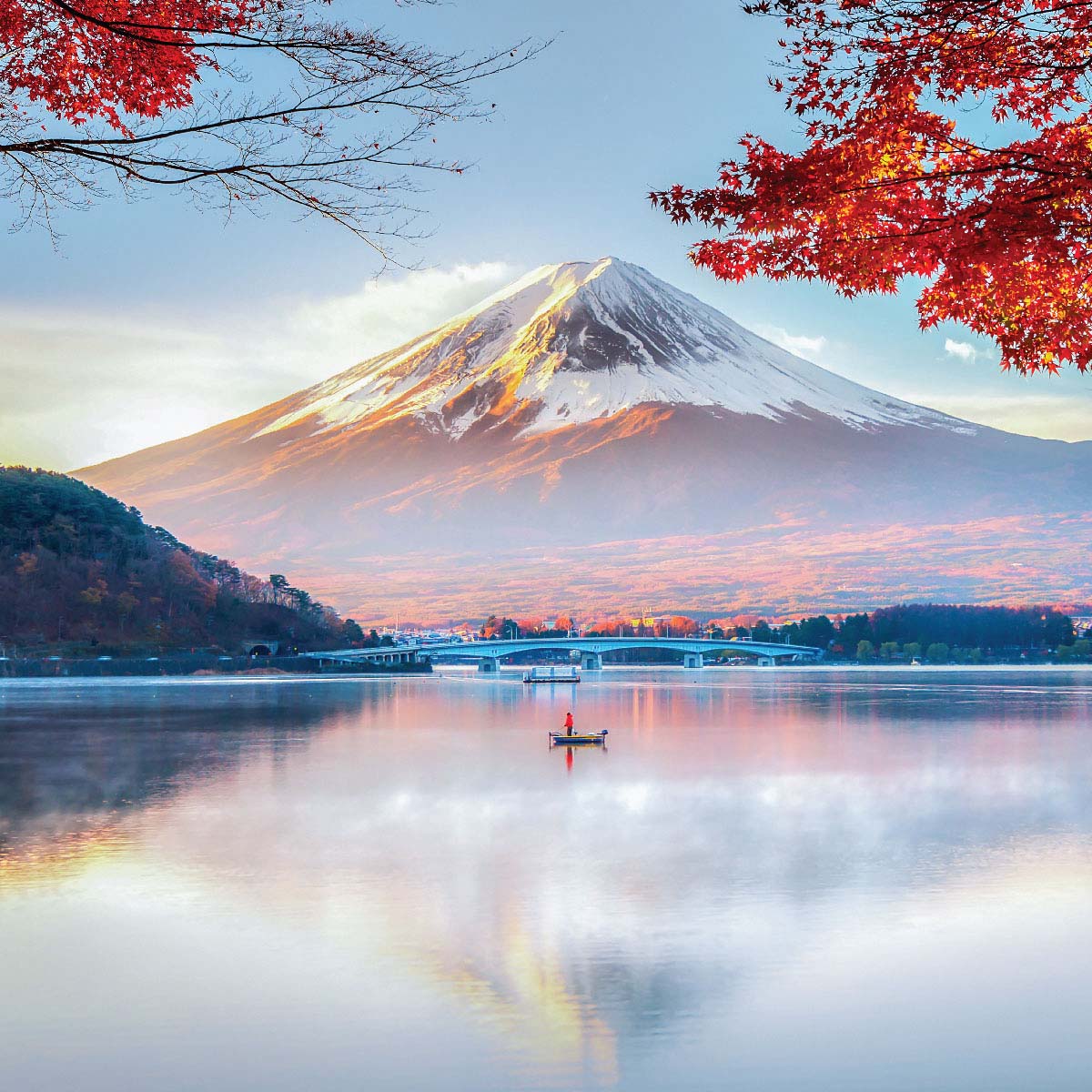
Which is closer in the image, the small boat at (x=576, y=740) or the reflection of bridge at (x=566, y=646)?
the small boat at (x=576, y=740)

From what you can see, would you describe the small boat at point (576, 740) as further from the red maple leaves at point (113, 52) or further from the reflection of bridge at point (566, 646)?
the reflection of bridge at point (566, 646)

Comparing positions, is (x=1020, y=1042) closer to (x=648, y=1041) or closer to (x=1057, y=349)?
(x=648, y=1041)

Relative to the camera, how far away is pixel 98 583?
5089 inches

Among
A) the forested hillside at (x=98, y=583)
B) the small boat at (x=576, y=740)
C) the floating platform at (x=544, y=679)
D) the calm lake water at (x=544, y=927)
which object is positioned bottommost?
the floating platform at (x=544, y=679)

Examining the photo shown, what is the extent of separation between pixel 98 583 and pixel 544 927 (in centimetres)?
12448

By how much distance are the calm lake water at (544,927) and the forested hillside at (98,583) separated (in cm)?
10295

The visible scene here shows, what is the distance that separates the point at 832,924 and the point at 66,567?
128m

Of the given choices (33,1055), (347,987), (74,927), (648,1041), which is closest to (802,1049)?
(648,1041)

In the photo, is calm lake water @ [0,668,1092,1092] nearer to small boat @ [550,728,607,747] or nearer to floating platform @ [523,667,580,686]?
small boat @ [550,728,607,747]

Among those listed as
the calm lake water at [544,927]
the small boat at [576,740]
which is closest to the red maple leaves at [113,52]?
the calm lake water at [544,927]

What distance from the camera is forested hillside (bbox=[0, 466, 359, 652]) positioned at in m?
127

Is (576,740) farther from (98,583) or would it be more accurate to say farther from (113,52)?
(98,583)

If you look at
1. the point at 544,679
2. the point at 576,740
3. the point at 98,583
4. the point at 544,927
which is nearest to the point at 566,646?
the point at 544,679

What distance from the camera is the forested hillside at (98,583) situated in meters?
127
